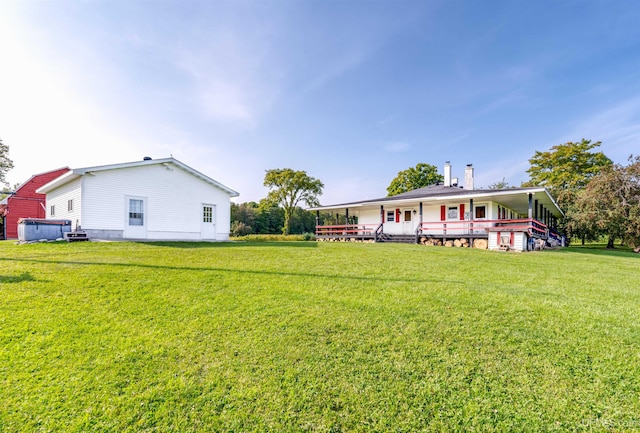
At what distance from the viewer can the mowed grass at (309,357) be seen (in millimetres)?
1987

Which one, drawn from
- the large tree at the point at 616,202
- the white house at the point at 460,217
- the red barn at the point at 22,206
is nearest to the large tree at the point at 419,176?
the white house at the point at 460,217

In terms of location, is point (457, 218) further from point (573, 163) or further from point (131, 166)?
point (573, 163)

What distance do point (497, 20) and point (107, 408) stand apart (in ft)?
56.2

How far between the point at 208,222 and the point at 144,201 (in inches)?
126

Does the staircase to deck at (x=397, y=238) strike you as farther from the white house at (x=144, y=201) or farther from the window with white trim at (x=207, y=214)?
the window with white trim at (x=207, y=214)

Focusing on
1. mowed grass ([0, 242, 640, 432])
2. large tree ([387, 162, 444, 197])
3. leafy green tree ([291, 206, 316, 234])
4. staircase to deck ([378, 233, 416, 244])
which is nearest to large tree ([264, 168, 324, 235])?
leafy green tree ([291, 206, 316, 234])

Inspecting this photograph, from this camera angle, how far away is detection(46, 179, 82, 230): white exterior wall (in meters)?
12.0

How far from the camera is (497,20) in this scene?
478 inches

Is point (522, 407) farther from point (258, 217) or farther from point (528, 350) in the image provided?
point (258, 217)

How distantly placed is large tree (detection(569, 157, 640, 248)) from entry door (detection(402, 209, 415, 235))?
38.2ft

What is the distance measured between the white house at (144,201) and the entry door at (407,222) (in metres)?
12.3

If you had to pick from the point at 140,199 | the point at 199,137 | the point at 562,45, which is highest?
the point at 562,45

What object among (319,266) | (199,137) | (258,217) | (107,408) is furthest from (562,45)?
(258,217)

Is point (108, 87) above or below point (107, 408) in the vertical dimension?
above
